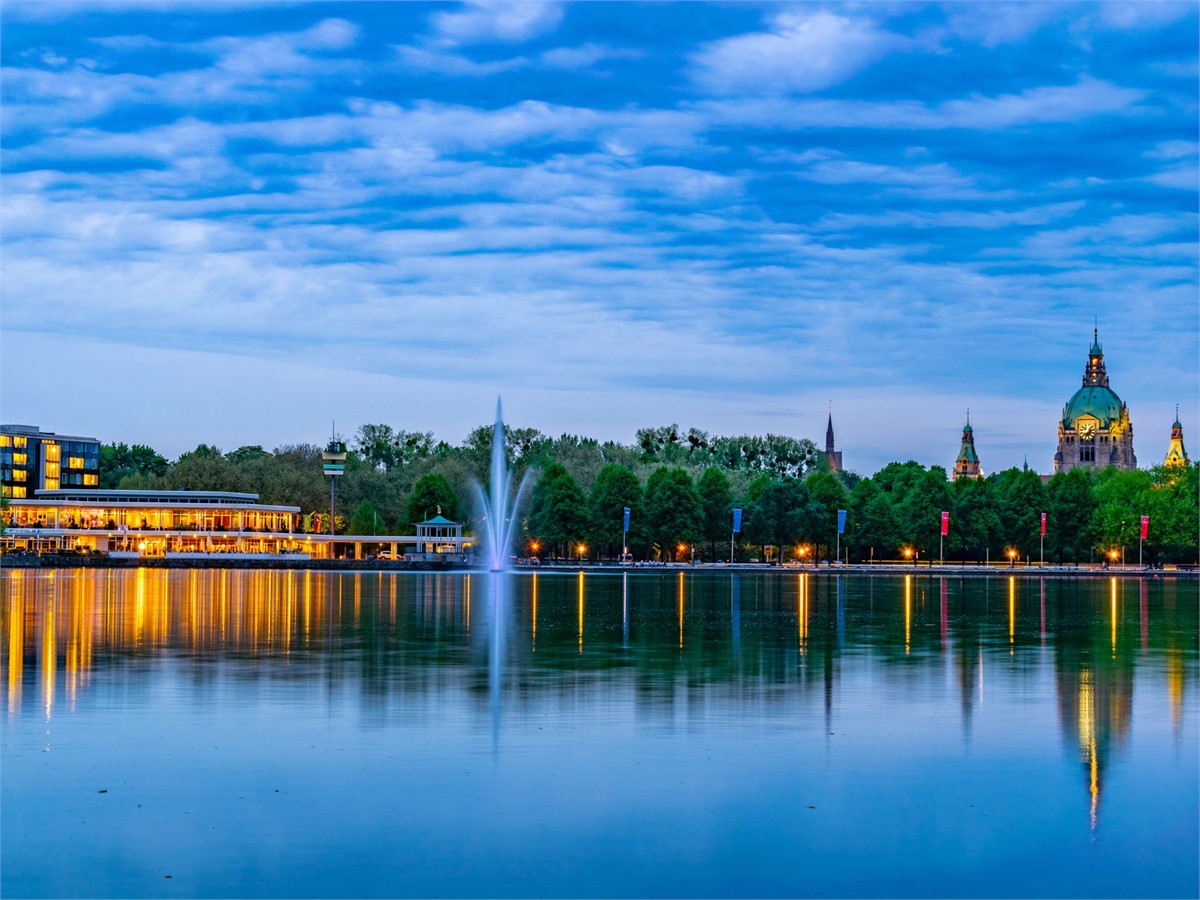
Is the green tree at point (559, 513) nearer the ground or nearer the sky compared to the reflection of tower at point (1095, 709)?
nearer the sky

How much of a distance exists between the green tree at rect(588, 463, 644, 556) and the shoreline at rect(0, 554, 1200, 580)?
20.8 ft

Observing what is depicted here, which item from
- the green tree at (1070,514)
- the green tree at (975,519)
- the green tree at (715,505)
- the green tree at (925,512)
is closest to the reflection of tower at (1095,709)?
the green tree at (715,505)

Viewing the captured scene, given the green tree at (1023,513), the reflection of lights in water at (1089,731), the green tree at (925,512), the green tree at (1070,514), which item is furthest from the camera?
the green tree at (1070,514)

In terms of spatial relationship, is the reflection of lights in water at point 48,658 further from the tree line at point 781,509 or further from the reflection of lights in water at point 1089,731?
the tree line at point 781,509

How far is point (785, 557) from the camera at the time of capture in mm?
179000

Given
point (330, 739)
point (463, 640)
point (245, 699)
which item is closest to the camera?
point (330, 739)

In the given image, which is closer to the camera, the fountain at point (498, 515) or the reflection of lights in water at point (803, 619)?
the reflection of lights in water at point (803, 619)

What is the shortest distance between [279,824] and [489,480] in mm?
164842

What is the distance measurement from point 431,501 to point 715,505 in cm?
3263

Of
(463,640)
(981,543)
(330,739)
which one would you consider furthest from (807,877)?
(981,543)

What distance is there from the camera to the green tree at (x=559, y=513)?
507 ft

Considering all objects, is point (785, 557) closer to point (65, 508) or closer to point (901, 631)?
point (65, 508)

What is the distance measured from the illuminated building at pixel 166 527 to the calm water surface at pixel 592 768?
131m

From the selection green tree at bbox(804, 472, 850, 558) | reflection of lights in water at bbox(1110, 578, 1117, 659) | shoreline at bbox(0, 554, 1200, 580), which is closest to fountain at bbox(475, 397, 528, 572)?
shoreline at bbox(0, 554, 1200, 580)
